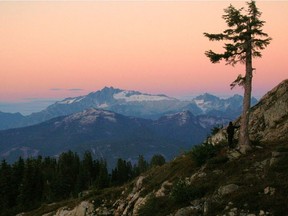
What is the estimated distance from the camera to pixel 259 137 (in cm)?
4612

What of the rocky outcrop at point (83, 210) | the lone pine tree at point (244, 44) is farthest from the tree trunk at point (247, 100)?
the rocky outcrop at point (83, 210)

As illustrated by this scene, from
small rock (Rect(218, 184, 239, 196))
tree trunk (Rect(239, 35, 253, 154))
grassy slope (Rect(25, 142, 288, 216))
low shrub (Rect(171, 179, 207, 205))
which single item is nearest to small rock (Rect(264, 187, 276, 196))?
grassy slope (Rect(25, 142, 288, 216))

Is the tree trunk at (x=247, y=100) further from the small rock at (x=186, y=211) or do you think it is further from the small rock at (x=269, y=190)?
the small rock at (x=186, y=211)

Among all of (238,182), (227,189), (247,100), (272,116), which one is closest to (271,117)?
(272,116)

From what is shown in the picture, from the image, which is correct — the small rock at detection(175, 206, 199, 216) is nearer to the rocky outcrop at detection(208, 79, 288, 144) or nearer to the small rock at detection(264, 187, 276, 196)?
the small rock at detection(264, 187, 276, 196)

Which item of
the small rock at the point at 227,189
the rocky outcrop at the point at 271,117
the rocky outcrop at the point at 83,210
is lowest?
the rocky outcrop at the point at 83,210

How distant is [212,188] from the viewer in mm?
27078

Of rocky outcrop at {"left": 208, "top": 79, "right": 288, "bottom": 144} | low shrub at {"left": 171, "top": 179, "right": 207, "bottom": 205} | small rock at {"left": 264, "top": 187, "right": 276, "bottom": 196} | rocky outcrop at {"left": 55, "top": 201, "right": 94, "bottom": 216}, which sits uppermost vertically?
rocky outcrop at {"left": 208, "top": 79, "right": 288, "bottom": 144}

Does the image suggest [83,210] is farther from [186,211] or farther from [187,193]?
[186,211]

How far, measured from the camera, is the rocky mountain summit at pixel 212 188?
74.6ft

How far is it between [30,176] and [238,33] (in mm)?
92588

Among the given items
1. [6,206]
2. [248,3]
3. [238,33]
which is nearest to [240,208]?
[238,33]

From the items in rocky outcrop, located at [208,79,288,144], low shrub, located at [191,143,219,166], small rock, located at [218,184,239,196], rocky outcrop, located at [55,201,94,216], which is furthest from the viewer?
rocky outcrop, located at [208,79,288,144]

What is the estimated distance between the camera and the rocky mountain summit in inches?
895
